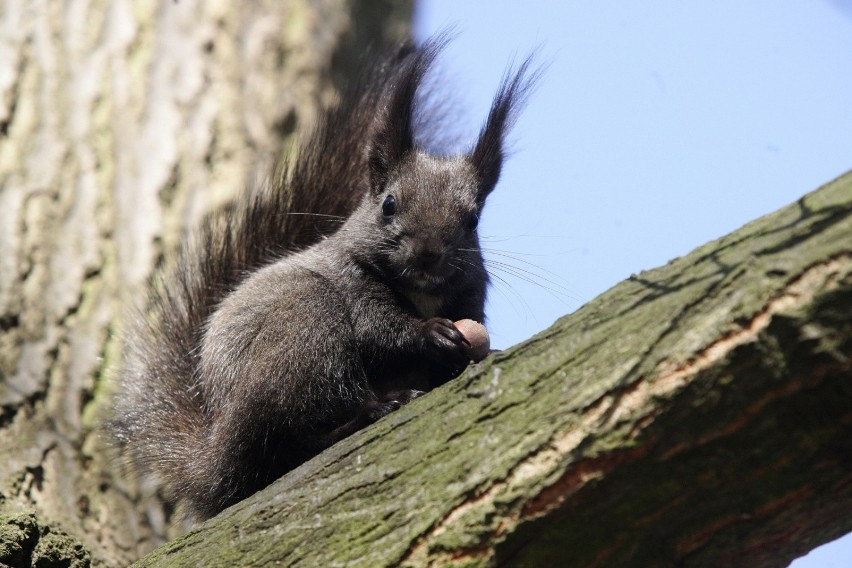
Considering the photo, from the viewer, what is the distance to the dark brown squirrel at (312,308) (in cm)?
289

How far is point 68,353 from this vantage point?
3531 millimetres

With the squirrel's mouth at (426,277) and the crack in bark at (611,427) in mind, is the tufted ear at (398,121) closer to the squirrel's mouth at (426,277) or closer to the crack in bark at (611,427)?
the squirrel's mouth at (426,277)

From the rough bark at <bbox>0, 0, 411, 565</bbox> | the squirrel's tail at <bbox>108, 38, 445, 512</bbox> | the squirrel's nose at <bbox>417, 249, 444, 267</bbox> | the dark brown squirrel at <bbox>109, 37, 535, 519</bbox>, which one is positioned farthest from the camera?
the rough bark at <bbox>0, 0, 411, 565</bbox>

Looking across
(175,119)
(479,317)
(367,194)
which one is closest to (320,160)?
(367,194)

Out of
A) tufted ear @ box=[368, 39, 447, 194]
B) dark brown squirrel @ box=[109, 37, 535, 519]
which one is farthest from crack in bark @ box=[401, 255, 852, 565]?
tufted ear @ box=[368, 39, 447, 194]

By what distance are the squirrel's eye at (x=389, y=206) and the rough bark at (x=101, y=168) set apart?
79 cm

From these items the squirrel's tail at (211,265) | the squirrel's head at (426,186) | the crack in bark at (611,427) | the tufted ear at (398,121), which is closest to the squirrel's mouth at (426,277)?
the squirrel's head at (426,186)

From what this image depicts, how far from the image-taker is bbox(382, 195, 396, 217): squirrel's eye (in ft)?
10.6

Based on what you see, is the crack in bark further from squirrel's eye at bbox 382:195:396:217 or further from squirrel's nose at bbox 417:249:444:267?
squirrel's eye at bbox 382:195:396:217

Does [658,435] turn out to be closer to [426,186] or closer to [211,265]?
[426,186]

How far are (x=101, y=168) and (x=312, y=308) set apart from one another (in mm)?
1231

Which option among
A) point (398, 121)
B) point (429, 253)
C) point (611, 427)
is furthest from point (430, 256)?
point (611, 427)

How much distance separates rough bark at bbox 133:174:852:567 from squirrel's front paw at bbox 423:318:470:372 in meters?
0.79

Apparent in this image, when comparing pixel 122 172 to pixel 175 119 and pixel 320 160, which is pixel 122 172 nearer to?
pixel 175 119
